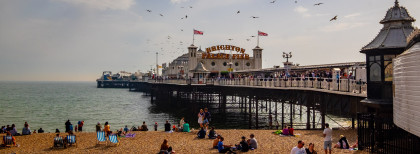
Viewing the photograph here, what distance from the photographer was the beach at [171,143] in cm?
1561

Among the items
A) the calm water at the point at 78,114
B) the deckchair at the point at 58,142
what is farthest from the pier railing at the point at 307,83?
the deckchair at the point at 58,142

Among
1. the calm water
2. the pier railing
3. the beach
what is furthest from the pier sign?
the beach

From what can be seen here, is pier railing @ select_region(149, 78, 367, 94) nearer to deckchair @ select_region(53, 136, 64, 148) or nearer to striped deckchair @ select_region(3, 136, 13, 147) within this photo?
deckchair @ select_region(53, 136, 64, 148)

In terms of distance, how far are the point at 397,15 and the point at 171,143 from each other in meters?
11.8

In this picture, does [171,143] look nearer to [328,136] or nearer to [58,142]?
[58,142]

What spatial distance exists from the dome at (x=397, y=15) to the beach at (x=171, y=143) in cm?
572

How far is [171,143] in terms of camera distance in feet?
56.9

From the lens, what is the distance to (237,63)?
71750mm

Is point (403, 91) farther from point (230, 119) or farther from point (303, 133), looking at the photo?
point (230, 119)

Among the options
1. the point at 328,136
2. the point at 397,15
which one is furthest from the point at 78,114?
the point at 397,15

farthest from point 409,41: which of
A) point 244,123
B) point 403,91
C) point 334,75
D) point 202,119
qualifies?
point 244,123

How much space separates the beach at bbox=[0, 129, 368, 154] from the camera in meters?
15.6

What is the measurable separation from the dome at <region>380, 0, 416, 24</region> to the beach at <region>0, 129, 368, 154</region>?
5.72 m

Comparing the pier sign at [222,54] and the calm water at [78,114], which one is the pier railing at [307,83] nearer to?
the calm water at [78,114]
